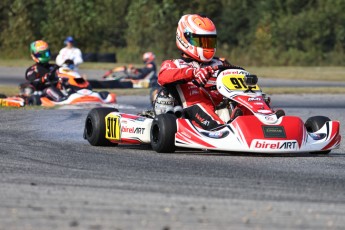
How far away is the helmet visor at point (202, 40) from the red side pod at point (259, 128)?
1.37 metres

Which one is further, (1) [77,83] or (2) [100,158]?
(1) [77,83]

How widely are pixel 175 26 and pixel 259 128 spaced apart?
35756 mm

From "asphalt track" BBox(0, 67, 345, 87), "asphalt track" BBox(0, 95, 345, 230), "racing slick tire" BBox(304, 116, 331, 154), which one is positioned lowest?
"asphalt track" BBox(0, 67, 345, 87)

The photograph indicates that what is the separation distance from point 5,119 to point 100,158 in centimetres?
515

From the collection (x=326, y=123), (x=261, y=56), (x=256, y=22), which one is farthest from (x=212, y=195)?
(x=256, y=22)

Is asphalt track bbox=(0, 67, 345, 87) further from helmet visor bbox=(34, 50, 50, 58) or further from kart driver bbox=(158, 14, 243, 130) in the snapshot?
kart driver bbox=(158, 14, 243, 130)

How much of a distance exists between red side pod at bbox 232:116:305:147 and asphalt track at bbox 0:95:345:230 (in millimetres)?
205

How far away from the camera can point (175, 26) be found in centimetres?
4472

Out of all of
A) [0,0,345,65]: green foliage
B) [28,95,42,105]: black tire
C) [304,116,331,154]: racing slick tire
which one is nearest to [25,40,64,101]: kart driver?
[28,95,42,105]: black tire

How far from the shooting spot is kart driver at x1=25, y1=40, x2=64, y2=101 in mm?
19047

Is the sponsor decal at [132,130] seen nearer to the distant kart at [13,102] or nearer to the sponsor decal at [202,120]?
the sponsor decal at [202,120]

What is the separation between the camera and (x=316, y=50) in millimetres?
41938

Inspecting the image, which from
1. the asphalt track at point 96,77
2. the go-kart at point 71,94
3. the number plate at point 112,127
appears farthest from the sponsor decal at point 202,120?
the asphalt track at point 96,77

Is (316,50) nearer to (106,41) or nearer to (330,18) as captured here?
(330,18)
